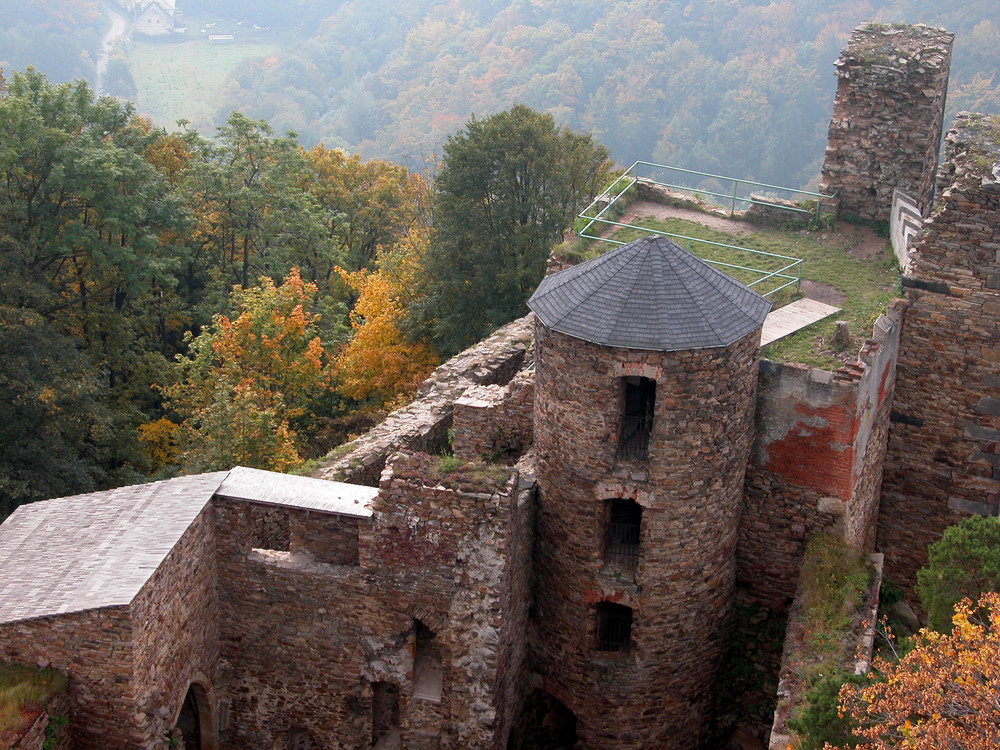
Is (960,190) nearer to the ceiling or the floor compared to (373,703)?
nearer to the ceiling

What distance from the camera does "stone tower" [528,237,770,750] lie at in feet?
49.0

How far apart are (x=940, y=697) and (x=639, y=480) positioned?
18.2 ft

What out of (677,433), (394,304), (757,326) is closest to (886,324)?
(757,326)

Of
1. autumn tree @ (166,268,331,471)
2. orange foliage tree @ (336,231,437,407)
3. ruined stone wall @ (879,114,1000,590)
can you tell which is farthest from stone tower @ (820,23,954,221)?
autumn tree @ (166,268,331,471)

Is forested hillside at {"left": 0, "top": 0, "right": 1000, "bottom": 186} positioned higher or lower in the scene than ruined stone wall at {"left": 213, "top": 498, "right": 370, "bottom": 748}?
higher

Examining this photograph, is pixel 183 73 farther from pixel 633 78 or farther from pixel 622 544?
pixel 622 544

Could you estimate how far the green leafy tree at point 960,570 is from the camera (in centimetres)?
1418

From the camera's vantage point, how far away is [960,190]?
1755cm

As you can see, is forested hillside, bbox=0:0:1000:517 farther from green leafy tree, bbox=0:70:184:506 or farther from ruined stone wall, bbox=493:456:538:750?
ruined stone wall, bbox=493:456:538:750

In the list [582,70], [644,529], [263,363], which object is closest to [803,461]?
[644,529]

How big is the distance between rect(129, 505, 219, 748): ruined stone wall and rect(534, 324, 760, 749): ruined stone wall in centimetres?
512

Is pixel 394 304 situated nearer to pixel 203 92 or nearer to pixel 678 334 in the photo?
pixel 678 334

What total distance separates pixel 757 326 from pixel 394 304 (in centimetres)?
1918

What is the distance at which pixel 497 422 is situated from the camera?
19156mm
